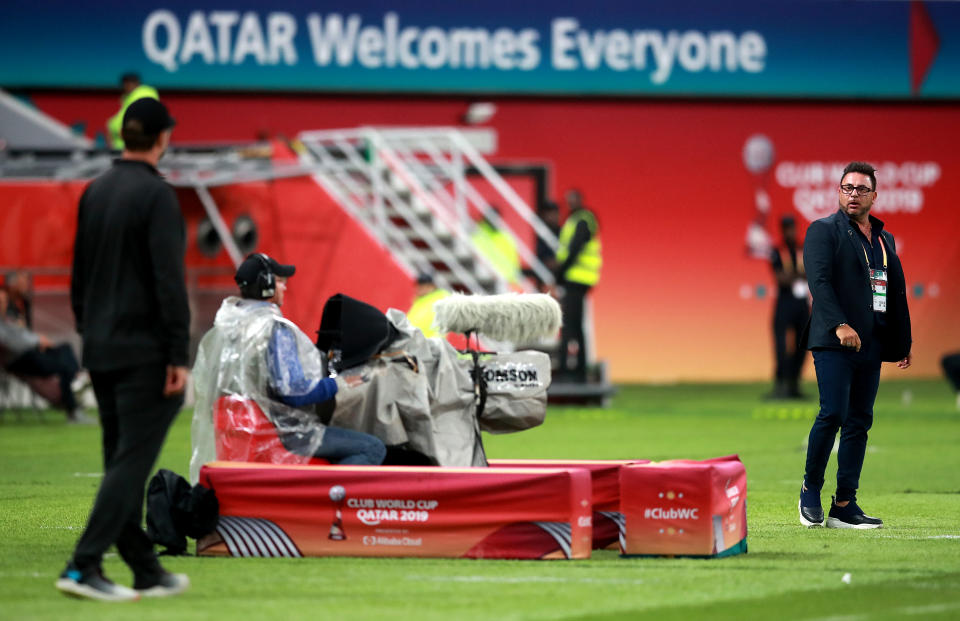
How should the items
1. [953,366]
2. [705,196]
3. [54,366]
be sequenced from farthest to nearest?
[705,196]
[953,366]
[54,366]

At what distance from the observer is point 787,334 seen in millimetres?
20891

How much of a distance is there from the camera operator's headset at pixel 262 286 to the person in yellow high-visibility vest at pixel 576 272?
11790mm

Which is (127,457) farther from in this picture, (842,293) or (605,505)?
(842,293)

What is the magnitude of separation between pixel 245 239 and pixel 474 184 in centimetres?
574

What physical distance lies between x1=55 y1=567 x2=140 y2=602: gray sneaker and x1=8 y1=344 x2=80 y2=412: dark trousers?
11249 mm

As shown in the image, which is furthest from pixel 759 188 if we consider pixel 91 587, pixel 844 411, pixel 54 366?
pixel 91 587

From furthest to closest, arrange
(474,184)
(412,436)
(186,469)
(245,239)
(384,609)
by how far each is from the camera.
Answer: (474,184) → (245,239) → (186,469) → (412,436) → (384,609)

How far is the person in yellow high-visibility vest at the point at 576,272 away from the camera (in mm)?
19969

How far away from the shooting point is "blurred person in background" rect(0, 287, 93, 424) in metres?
17.0

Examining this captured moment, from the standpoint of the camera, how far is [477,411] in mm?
8688

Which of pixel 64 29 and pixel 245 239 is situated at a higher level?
pixel 64 29

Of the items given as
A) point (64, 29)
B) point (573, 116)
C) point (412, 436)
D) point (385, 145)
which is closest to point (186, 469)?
point (412, 436)

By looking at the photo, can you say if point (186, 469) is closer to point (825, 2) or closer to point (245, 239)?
point (245, 239)

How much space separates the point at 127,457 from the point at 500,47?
1870 cm
